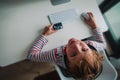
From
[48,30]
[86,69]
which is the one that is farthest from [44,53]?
[86,69]

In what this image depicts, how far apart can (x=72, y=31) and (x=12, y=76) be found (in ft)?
1.79

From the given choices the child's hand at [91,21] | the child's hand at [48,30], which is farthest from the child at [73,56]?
the child's hand at [91,21]

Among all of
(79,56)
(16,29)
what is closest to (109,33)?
(79,56)

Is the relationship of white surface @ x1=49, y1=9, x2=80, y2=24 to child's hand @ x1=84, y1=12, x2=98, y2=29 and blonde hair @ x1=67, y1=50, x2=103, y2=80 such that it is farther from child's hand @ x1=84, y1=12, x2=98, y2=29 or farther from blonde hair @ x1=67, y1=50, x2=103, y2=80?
blonde hair @ x1=67, y1=50, x2=103, y2=80

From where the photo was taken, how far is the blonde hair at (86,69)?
1.13 meters

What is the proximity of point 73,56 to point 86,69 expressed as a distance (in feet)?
0.33

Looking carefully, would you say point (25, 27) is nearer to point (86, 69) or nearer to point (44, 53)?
point (44, 53)

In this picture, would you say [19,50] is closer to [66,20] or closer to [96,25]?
[66,20]

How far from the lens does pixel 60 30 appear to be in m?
1.25

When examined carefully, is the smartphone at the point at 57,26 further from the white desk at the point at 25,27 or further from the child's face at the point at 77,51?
the child's face at the point at 77,51

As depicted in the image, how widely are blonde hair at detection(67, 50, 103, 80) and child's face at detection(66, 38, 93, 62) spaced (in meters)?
0.03

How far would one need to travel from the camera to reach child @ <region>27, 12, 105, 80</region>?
1.13 m

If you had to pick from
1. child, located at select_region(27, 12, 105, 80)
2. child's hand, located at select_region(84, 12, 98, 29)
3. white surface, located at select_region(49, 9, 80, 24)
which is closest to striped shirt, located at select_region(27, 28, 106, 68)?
child, located at select_region(27, 12, 105, 80)

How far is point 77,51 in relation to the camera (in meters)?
1.12
